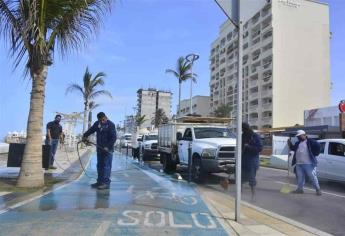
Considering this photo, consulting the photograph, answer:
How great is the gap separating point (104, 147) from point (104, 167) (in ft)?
1.54

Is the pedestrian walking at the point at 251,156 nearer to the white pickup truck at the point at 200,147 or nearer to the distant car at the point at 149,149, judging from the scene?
the white pickup truck at the point at 200,147

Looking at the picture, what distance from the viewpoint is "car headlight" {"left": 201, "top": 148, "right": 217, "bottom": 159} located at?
15.7 meters

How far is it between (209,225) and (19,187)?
5.54 m

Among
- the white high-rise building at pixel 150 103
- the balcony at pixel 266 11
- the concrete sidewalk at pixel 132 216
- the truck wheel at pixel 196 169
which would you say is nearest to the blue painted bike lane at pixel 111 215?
the concrete sidewalk at pixel 132 216

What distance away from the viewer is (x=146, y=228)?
6934mm

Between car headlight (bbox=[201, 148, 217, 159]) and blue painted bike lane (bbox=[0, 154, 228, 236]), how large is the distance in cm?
476

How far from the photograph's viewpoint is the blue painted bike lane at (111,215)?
22.2 ft

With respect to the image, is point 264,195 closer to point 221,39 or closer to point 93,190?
point 93,190

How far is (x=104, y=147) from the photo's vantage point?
11609 millimetres

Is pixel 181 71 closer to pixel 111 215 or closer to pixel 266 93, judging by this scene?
pixel 111 215

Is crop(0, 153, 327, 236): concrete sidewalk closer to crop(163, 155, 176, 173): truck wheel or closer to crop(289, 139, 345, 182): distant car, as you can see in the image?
crop(289, 139, 345, 182): distant car

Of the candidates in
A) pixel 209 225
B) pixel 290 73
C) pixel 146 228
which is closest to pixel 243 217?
A: pixel 209 225

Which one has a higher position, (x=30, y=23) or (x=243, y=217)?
(x=30, y=23)

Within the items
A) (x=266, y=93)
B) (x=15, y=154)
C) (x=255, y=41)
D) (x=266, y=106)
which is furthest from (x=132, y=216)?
(x=255, y=41)
